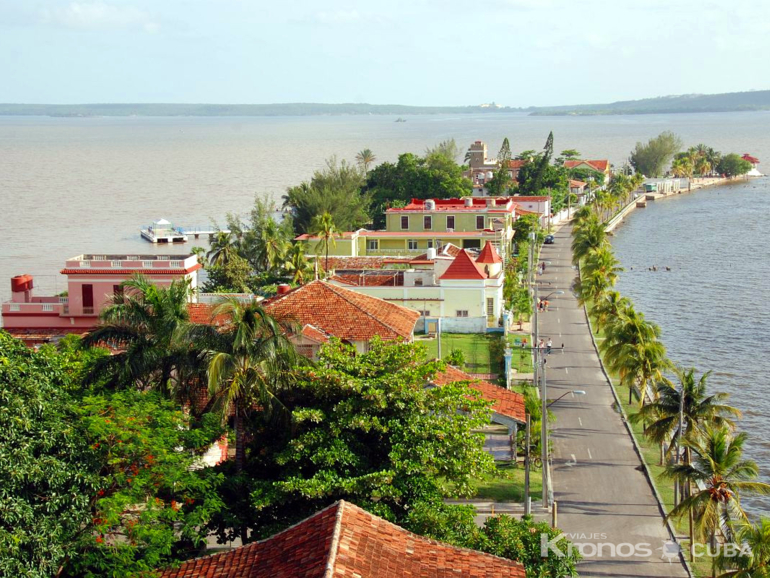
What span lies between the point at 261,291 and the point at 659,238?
65849mm

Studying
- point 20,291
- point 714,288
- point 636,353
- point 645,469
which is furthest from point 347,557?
point 714,288

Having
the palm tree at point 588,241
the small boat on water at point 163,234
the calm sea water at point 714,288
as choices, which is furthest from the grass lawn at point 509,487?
the small boat on water at point 163,234

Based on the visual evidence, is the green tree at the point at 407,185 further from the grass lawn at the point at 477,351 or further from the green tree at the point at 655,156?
the green tree at the point at 655,156

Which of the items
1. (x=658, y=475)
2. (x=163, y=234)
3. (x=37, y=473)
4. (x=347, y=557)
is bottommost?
(x=163, y=234)

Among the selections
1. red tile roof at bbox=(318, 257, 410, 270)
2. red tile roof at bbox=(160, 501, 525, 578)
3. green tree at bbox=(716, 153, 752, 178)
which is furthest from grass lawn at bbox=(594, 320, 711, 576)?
green tree at bbox=(716, 153, 752, 178)

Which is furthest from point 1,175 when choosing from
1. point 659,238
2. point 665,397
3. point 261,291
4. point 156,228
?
point 665,397

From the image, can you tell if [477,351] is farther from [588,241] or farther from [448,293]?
[588,241]

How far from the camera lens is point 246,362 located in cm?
2648

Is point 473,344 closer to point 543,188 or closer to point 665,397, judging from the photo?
point 665,397

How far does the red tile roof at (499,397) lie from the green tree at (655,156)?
494 ft

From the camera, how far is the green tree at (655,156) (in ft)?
598

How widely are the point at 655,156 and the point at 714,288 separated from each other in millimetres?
103902

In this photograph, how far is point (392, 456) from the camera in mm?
24531

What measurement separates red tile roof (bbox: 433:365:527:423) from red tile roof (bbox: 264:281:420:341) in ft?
9.76
